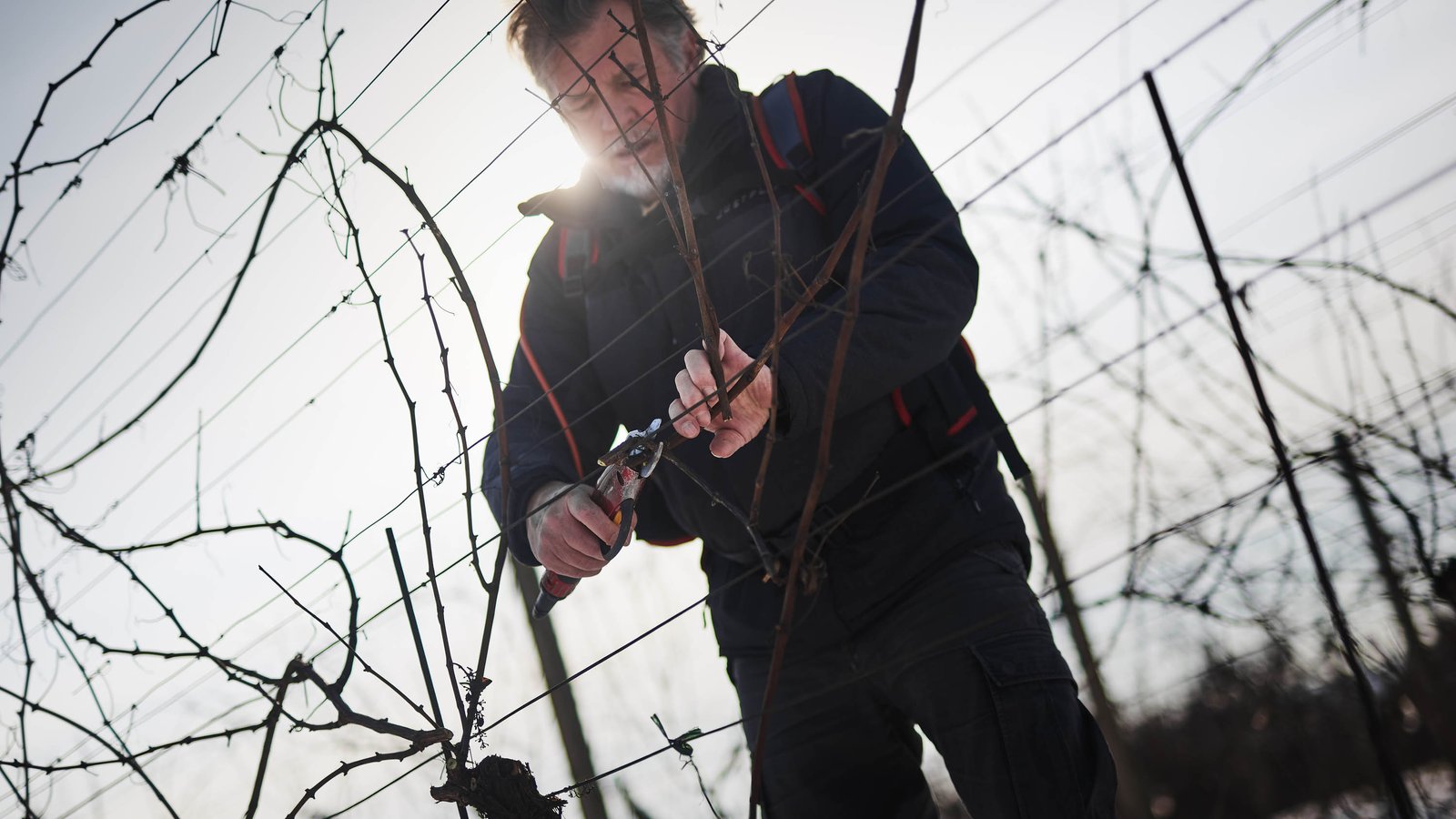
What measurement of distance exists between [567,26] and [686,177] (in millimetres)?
448

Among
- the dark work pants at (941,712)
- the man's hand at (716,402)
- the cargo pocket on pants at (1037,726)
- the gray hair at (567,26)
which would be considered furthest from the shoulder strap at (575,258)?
the cargo pocket on pants at (1037,726)

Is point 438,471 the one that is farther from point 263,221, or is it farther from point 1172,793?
point 1172,793

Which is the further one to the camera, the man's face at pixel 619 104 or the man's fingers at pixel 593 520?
the man's face at pixel 619 104

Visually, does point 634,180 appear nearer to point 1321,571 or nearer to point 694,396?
point 694,396

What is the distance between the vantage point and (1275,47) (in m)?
1.29

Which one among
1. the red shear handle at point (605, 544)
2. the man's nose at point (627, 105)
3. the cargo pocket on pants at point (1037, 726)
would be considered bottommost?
the cargo pocket on pants at point (1037, 726)

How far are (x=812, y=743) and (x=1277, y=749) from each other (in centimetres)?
563

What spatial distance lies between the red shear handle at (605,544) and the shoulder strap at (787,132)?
1.98 ft

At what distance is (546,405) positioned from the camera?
6.91 ft

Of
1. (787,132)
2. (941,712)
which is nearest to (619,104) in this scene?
(787,132)

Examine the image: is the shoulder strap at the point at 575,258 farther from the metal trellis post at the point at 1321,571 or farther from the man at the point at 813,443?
the metal trellis post at the point at 1321,571

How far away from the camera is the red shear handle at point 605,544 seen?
58.7 inches

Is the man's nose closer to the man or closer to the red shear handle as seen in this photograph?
the man

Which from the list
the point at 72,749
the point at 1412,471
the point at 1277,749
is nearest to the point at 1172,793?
the point at 1277,749
